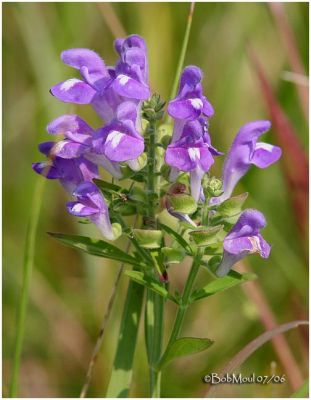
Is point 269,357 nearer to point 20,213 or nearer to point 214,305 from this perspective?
point 214,305

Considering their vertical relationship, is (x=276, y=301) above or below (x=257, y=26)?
below

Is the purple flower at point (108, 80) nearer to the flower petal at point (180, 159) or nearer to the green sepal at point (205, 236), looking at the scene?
the flower petal at point (180, 159)

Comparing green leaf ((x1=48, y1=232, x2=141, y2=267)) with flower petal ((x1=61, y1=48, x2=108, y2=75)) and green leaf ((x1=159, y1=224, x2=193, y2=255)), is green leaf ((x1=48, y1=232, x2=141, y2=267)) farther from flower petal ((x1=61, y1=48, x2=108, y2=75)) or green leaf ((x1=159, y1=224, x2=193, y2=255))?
flower petal ((x1=61, y1=48, x2=108, y2=75))

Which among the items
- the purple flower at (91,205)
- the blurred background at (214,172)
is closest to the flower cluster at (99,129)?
the purple flower at (91,205)

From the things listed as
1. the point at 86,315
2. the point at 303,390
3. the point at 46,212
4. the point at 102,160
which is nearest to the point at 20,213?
the point at 46,212

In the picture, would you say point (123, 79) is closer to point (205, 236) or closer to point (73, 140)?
point (73, 140)

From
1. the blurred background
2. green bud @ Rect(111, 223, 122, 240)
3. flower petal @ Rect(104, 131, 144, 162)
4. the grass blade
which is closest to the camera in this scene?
flower petal @ Rect(104, 131, 144, 162)

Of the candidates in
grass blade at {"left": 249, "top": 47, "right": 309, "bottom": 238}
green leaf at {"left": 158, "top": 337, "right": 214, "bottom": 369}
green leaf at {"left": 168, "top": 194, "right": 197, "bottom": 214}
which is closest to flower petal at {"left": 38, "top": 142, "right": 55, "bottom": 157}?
green leaf at {"left": 168, "top": 194, "right": 197, "bottom": 214}
